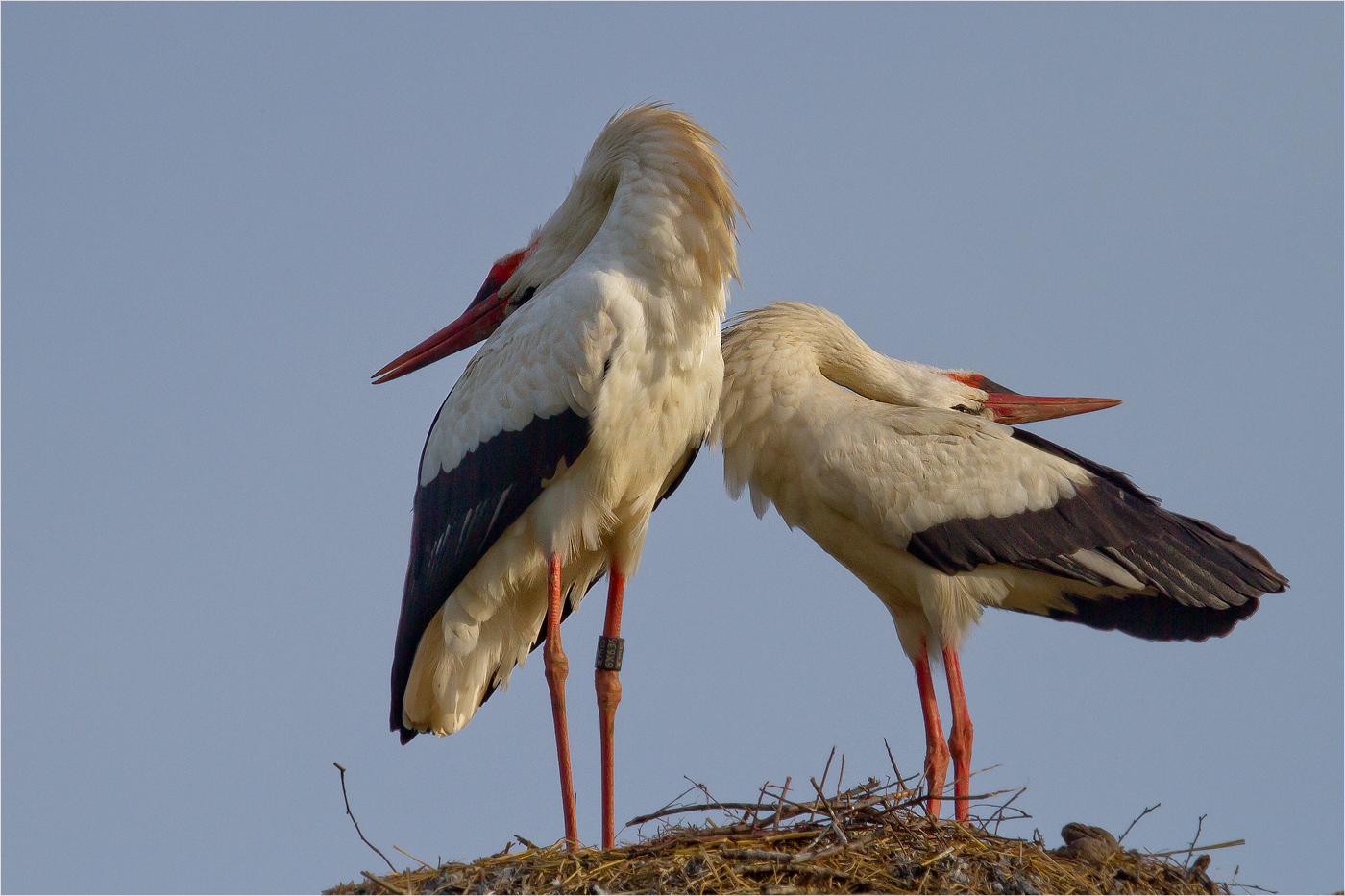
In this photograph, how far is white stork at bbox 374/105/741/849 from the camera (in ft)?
16.0

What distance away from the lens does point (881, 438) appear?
5.83m

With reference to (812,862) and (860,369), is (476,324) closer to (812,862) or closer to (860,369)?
(860,369)

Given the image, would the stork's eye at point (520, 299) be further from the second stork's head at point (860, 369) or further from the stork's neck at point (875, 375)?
the stork's neck at point (875, 375)

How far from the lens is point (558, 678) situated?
5203mm

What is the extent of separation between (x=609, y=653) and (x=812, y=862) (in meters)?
1.52

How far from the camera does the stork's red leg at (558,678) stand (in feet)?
16.3

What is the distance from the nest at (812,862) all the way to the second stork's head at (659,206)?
1781 millimetres

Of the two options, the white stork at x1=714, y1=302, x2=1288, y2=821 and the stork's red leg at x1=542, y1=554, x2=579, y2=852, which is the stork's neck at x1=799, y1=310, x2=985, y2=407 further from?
the stork's red leg at x1=542, y1=554, x2=579, y2=852

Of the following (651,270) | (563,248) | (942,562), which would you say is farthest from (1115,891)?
(563,248)

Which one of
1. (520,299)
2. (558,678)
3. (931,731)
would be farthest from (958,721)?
(520,299)

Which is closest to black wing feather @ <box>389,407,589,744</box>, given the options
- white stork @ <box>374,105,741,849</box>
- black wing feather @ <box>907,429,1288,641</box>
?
white stork @ <box>374,105,741,849</box>

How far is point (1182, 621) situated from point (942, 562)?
45.9 inches

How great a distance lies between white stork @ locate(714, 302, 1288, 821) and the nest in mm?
1194

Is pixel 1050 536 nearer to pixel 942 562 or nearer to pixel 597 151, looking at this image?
pixel 942 562
